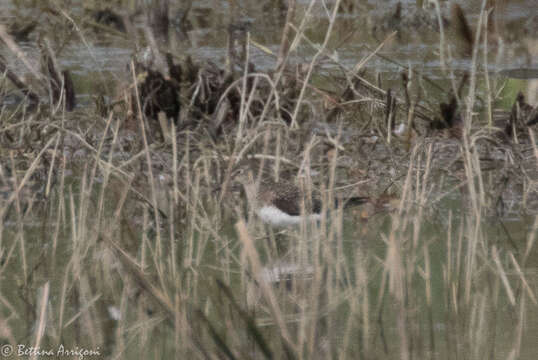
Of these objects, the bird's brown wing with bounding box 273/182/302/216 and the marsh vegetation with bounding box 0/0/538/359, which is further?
the bird's brown wing with bounding box 273/182/302/216

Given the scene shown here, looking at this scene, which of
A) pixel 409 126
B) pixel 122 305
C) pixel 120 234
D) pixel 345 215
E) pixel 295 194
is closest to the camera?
pixel 122 305

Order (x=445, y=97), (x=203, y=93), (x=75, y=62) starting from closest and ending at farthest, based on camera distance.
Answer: (x=203, y=93) < (x=445, y=97) < (x=75, y=62)

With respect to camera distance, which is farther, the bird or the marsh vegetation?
the bird

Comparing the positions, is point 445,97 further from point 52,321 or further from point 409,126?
point 52,321

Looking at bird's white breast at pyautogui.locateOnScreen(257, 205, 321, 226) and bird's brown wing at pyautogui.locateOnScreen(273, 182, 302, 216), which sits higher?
bird's brown wing at pyautogui.locateOnScreen(273, 182, 302, 216)

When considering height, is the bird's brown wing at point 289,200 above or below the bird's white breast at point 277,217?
above

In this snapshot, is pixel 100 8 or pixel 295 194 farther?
pixel 100 8

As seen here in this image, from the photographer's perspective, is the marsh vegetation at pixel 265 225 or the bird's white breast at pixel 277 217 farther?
the bird's white breast at pixel 277 217

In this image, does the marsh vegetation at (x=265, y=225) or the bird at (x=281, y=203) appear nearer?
the marsh vegetation at (x=265, y=225)

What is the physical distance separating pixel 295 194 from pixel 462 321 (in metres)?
1.24

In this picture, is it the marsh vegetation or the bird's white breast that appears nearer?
the marsh vegetation

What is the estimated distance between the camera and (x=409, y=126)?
484 cm

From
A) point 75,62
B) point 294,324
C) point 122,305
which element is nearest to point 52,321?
point 122,305

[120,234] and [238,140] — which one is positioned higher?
[238,140]
